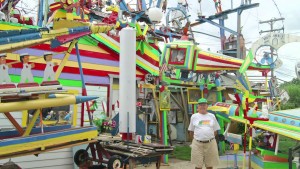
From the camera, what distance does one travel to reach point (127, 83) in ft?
16.5

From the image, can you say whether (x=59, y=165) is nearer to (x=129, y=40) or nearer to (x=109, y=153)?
(x=109, y=153)

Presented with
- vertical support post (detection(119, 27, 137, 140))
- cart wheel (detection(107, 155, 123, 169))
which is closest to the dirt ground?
cart wheel (detection(107, 155, 123, 169))

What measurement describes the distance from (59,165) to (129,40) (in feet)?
12.0

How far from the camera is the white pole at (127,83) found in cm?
496

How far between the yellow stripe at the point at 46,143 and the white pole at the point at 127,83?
605mm

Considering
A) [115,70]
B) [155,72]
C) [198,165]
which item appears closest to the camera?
[198,165]

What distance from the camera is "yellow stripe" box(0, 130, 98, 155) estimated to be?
4328 millimetres

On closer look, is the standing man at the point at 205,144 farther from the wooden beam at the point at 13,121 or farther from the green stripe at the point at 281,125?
the wooden beam at the point at 13,121

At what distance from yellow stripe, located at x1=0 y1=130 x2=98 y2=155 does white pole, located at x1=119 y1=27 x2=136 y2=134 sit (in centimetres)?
61

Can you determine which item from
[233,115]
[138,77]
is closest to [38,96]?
[138,77]

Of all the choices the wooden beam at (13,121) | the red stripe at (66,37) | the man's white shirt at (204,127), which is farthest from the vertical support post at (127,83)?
the man's white shirt at (204,127)

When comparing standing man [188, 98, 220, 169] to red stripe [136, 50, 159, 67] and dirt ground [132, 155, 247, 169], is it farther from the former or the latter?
red stripe [136, 50, 159, 67]

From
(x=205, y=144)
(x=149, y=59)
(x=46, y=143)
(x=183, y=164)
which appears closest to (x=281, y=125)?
(x=205, y=144)

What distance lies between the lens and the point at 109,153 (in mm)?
5898
